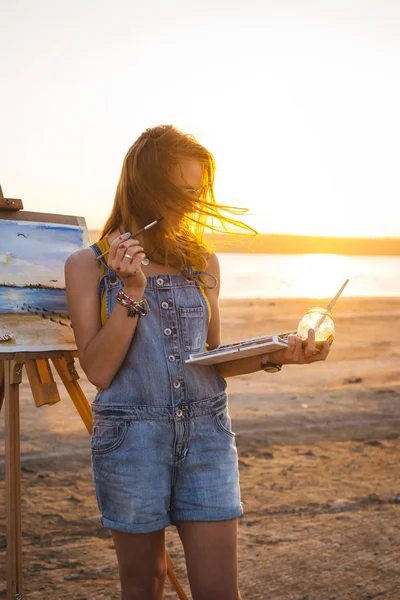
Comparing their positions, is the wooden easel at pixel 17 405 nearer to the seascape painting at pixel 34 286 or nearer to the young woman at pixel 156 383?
the seascape painting at pixel 34 286

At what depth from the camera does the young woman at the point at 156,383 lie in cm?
233

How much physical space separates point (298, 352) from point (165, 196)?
71 cm

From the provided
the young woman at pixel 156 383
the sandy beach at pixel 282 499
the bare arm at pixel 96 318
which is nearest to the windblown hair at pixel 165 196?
the young woman at pixel 156 383

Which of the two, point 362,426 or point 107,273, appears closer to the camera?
point 107,273

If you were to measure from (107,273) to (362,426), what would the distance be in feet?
18.2

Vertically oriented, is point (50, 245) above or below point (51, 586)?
above

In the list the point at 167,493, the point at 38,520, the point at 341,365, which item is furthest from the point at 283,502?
the point at 341,365

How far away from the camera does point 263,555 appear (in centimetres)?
452

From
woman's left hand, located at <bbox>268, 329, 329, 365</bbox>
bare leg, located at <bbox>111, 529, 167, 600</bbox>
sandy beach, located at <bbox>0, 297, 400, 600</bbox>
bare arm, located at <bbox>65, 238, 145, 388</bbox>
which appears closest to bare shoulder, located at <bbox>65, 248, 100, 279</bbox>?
bare arm, located at <bbox>65, 238, 145, 388</bbox>

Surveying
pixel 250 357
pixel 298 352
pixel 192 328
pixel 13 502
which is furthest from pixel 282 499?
pixel 192 328

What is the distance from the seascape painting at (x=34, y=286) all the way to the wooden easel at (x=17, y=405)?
0.07 metres

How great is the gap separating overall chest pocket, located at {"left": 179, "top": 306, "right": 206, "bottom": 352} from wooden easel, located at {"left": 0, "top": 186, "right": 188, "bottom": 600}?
0.95 m

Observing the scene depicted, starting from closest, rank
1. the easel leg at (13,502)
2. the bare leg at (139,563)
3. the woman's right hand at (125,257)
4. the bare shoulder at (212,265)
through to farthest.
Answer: the woman's right hand at (125,257) < the bare leg at (139,563) < the bare shoulder at (212,265) < the easel leg at (13,502)

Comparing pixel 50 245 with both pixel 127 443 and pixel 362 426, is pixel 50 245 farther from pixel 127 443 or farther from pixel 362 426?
pixel 362 426
